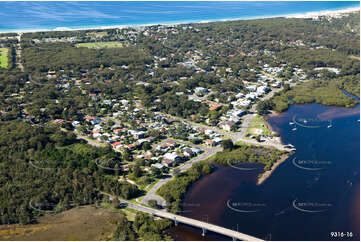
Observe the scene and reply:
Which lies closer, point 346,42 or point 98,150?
point 98,150

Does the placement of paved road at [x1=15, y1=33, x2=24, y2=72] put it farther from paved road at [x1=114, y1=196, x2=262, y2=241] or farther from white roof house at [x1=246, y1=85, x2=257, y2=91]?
paved road at [x1=114, y1=196, x2=262, y2=241]

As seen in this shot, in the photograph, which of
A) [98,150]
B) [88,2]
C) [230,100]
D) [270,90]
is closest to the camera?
[98,150]

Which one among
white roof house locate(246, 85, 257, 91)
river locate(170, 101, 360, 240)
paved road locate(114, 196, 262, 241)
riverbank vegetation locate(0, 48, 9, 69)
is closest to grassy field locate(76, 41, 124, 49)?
riverbank vegetation locate(0, 48, 9, 69)

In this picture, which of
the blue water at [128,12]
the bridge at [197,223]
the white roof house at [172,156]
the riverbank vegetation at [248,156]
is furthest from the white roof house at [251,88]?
the blue water at [128,12]

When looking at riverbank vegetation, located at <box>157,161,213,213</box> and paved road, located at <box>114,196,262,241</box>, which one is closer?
paved road, located at <box>114,196,262,241</box>

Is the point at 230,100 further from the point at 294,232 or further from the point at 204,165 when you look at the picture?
the point at 294,232

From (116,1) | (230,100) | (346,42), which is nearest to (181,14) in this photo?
(116,1)

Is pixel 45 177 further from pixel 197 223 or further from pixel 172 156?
pixel 197 223
